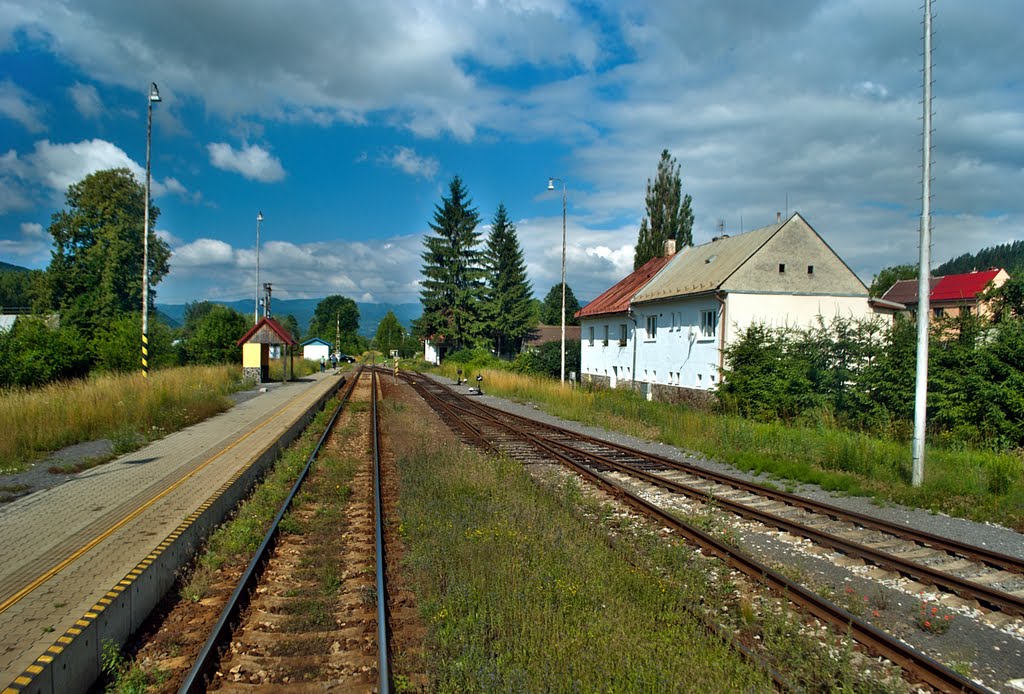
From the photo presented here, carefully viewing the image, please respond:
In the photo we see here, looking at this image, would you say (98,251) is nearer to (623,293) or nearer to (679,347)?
(623,293)

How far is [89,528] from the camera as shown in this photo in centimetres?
724

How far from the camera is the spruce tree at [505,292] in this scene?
55.1m

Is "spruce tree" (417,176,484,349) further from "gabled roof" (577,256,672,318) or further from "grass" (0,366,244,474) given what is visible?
"grass" (0,366,244,474)

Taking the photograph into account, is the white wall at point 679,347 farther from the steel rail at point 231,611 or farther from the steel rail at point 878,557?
the steel rail at point 231,611

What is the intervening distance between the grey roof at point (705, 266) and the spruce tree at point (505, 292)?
23.5 m

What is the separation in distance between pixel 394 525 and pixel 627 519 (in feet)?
9.79

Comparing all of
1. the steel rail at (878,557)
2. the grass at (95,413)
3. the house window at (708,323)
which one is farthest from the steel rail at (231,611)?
the house window at (708,323)

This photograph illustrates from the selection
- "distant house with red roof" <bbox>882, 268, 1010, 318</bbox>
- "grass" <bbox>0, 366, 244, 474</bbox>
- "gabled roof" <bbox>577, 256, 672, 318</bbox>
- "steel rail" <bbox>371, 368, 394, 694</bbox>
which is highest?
"distant house with red roof" <bbox>882, 268, 1010, 318</bbox>

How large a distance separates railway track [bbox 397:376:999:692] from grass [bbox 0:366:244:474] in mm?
7991

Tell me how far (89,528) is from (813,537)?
26.8ft

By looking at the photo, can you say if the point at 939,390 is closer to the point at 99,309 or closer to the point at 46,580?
the point at 46,580

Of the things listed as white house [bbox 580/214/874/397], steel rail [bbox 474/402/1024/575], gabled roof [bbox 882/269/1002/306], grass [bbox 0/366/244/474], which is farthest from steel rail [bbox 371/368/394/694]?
gabled roof [bbox 882/269/1002/306]

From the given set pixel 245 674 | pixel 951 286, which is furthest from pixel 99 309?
pixel 951 286

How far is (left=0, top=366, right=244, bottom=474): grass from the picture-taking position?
1261 centimetres
